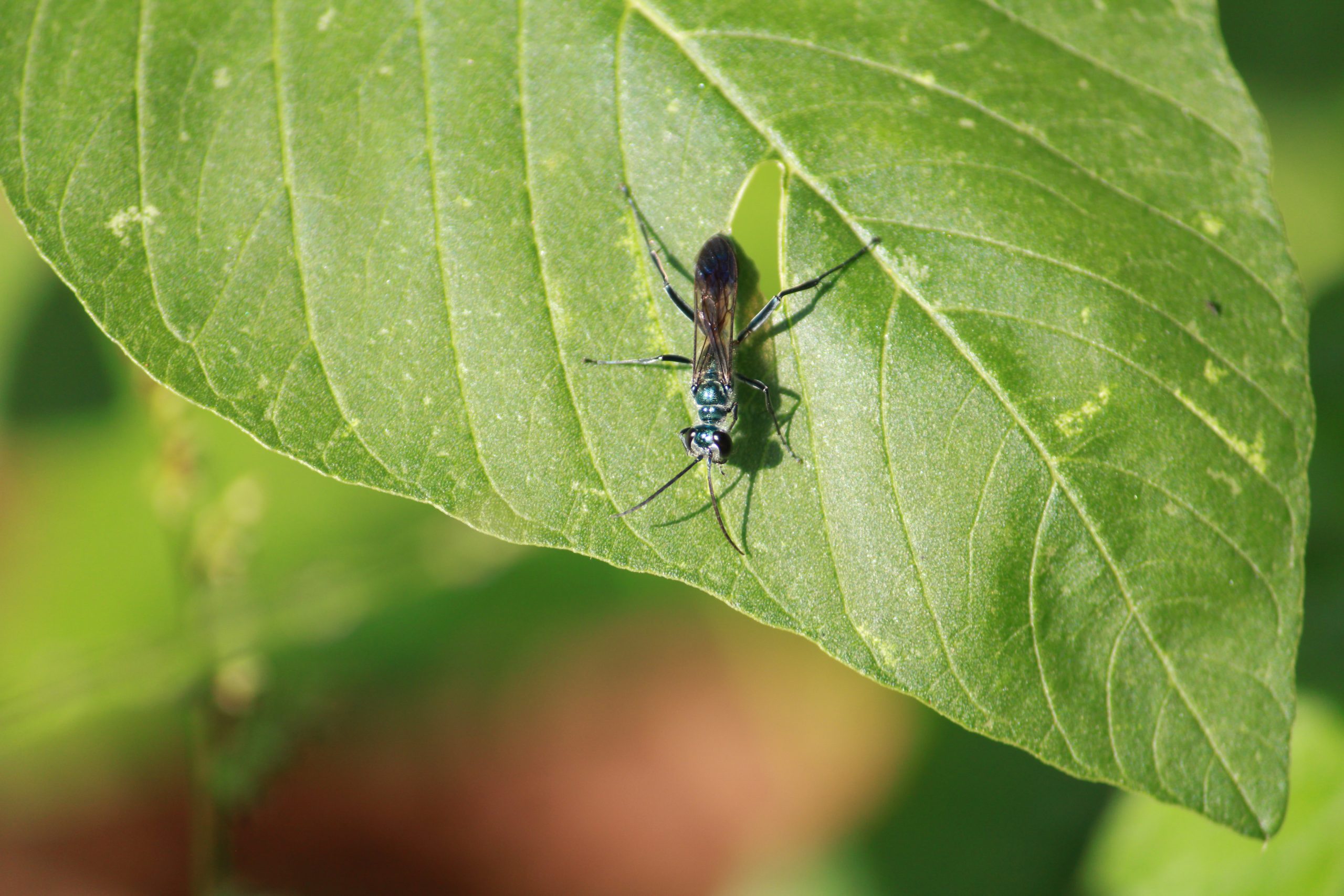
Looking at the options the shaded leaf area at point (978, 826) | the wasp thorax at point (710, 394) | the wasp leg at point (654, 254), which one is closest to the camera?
the wasp leg at point (654, 254)

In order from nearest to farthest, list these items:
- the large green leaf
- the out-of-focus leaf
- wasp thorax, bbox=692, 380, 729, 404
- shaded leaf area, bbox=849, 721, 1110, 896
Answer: the large green leaf
wasp thorax, bbox=692, 380, 729, 404
the out-of-focus leaf
shaded leaf area, bbox=849, 721, 1110, 896

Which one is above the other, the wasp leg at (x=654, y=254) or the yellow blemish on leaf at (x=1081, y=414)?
the wasp leg at (x=654, y=254)

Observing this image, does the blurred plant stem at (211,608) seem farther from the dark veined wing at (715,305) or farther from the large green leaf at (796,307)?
the dark veined wing at (715,305)

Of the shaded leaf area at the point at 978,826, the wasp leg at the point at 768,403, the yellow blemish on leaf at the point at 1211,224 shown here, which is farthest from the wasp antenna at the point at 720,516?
the shaded leaf area at the point at 978,826

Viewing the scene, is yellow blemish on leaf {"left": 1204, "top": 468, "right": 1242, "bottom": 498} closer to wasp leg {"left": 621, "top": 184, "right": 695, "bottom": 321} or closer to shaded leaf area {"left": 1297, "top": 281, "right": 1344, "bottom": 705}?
wasp leg {"left": 621, "top": 184, "right": 695, "bottom": 321}

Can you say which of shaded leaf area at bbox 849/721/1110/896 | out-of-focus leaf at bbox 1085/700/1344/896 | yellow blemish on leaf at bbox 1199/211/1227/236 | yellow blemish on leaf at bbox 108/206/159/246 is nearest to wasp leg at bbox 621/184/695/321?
yellow blemish on leaf at bbox 108/206/159/246

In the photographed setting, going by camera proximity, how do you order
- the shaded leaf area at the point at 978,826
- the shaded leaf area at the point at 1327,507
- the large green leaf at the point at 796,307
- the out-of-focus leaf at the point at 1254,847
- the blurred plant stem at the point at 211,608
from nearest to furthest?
the large green leaf at the point at 796,307 → the out-of-focus leaf at the point at 1254,847 → the blurred plant stem at the point at 211,608 → the shaded leaf area at the point at 1327,507 → the shaded leaf area at the point at 978,826

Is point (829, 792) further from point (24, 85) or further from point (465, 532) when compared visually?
point (24, 85)
